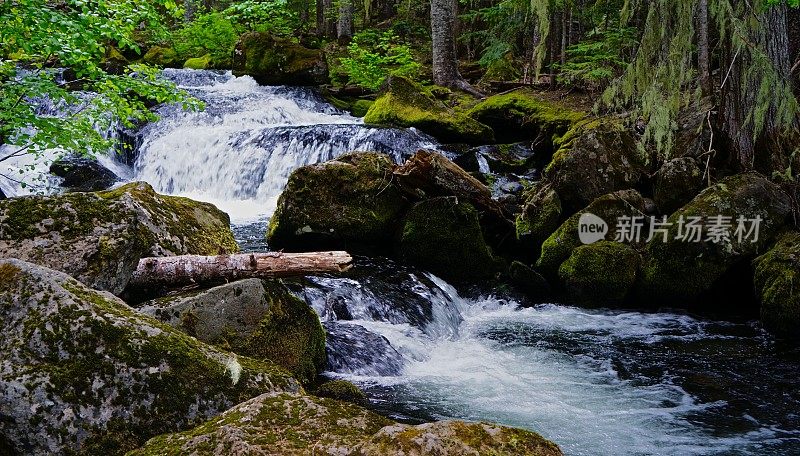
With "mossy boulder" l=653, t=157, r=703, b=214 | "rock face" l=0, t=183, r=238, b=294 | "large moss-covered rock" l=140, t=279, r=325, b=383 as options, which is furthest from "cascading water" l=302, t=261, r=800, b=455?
"rock face" l=0, t=183, r=238, b=294

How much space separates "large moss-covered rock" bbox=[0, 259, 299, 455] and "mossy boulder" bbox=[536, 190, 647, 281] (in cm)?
645

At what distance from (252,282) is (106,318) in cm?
169

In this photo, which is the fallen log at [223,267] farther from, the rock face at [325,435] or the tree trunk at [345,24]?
the tree trunk at [345,24]

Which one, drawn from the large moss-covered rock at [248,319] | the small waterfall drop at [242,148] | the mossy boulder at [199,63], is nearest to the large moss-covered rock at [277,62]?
the small waterfall drop at [242,148]

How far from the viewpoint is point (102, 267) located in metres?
4.51

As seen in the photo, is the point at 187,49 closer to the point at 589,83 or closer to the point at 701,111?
the point at 589,83

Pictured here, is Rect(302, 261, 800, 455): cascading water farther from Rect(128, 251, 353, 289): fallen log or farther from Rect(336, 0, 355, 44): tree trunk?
Rect(336, 0, 355, 44): tree trunk

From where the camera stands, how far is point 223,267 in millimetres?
5336

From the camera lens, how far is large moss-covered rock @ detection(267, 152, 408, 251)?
914 centimetres

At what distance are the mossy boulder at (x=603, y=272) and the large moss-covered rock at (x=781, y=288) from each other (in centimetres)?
160

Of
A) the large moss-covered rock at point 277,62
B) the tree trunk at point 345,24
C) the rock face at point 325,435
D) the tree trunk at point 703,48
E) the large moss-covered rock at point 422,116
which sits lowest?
the rock face at point 325,435

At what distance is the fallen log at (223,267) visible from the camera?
17.3 feet

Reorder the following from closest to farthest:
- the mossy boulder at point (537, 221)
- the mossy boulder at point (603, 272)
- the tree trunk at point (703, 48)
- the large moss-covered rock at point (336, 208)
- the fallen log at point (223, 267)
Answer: the fallen log at point (223, 267)
the mossy boulder at point (603, 272)
the tree trunk at point (703, 48)
the large moss-covered rock at point (336, 208)
the mossy boulder at point (537, 221)

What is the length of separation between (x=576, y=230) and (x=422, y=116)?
6.60 m
